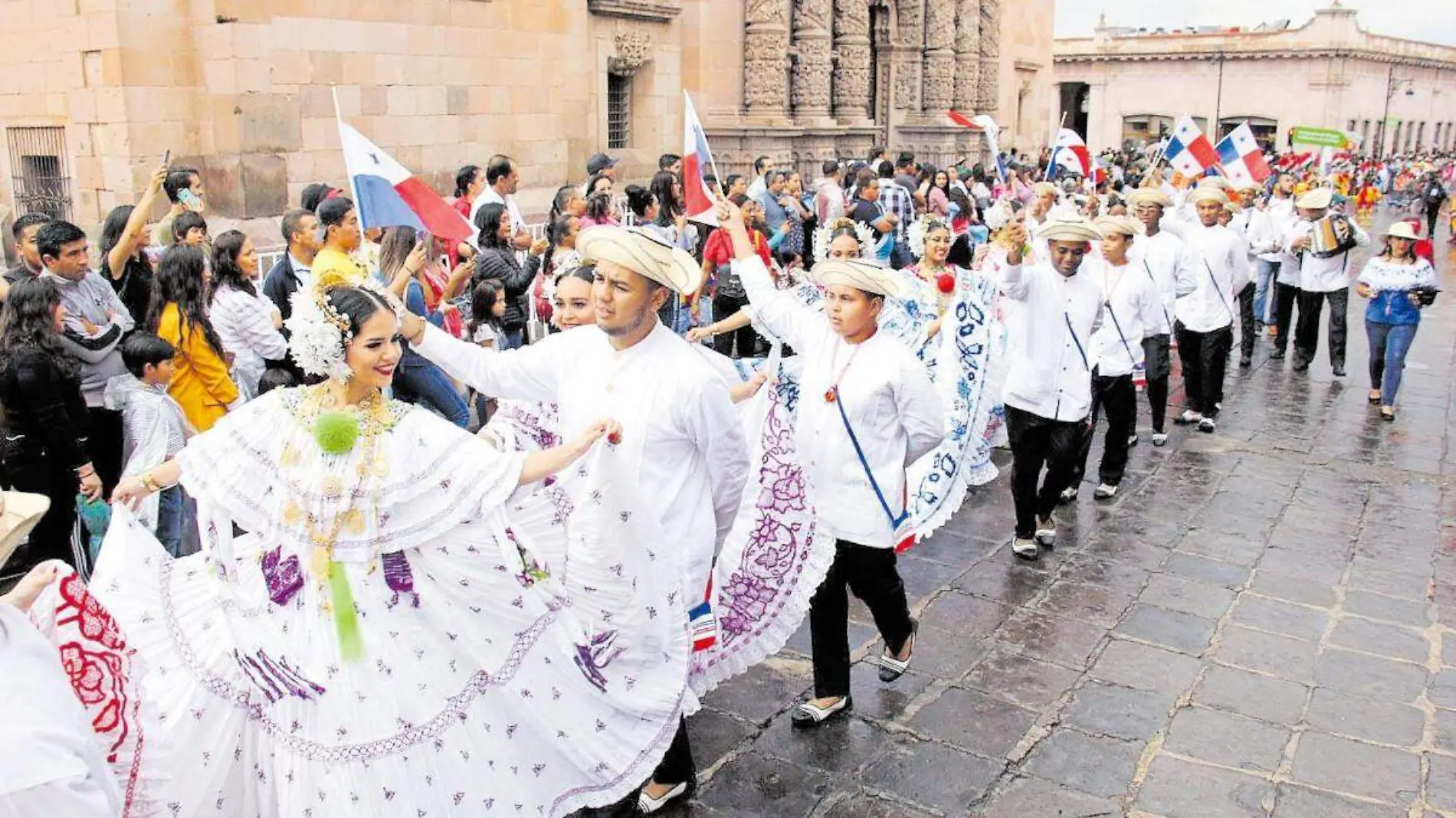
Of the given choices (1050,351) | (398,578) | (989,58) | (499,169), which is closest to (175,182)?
(499,169)

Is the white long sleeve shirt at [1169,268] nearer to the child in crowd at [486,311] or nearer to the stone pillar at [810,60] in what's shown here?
the child in crowd at [486,311]

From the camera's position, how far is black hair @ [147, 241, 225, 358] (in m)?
6.32

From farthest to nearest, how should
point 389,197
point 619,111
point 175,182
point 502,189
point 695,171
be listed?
1. point 619,111
2. point 502,189
3. point 175,182
4. point 695,171
5. point 389,197

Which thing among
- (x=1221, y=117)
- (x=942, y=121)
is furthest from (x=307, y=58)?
(x=1221, y=117)

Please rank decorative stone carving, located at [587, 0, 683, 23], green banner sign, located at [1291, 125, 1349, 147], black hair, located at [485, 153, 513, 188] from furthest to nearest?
1. green banner sign, located at [1291, 125, 1349, 147]
2. decorative stone carving, located at [587, 0, 683, 23]
3. black hair, located at [485, 153, 513, 188]

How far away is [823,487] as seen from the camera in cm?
500

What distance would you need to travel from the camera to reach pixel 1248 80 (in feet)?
195

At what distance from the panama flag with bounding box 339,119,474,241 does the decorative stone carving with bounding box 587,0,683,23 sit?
451 inches

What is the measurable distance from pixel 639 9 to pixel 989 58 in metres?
13.2

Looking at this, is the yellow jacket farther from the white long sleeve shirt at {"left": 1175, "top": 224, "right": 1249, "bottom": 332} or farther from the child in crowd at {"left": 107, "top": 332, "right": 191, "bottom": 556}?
the white long sleeve shirt at {"left": 1175, "top": 224, "right": 1249, "bottom": 332}

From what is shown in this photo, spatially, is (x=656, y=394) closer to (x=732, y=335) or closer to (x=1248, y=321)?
(x=732, y=335)

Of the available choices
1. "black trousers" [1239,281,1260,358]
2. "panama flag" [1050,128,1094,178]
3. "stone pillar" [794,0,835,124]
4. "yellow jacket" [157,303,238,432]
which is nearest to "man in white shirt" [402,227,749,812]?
"yellow jacket" [157,303,238,432]

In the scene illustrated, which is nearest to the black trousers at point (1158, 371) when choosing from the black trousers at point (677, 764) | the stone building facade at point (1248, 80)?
the black trousers at point (677, 764)

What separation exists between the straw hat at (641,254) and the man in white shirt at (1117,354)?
463 cm
